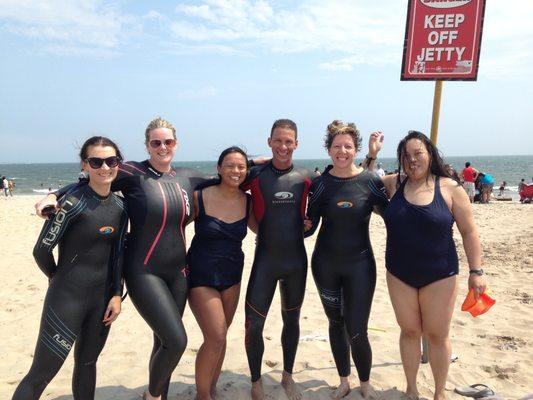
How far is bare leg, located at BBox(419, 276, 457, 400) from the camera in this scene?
323 cm

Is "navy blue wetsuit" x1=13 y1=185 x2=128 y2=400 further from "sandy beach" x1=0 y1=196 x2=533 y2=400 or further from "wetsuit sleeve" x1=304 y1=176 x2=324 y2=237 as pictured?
"wetsuit sleeve" x1=304 y1=176 x2=324 y2=237

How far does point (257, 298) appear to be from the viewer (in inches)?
139

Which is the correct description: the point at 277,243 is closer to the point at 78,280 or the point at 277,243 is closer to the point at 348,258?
the point at 348,258

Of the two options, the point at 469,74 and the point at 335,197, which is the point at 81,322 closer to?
the point at 335,197

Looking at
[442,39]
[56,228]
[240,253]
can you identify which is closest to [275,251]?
[240,253]

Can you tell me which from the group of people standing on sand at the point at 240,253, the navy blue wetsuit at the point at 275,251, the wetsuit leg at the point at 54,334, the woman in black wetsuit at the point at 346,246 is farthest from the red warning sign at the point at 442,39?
the wetsuit leg at the point at 54,334

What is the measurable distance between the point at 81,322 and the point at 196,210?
3.80ft

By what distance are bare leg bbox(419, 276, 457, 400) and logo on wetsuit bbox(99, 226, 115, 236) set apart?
232 centimetres

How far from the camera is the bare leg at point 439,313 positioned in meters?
3.23

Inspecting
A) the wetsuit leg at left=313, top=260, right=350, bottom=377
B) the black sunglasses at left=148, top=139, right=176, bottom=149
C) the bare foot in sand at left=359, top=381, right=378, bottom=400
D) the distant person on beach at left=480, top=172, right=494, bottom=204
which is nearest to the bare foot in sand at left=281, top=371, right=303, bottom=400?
the wetsuit leg at left=313, top=260, right=350, bottom=377

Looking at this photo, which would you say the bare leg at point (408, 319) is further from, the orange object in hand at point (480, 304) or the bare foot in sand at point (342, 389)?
the bare foot in sand at point (342, 389)

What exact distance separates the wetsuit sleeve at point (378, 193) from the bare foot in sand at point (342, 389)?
149cm

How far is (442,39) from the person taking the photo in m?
4.11

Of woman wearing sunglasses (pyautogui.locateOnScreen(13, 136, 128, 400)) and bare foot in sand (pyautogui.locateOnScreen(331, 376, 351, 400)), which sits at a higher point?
woman wearing sunglasses (pyautogui.locateOnScreen(13, 136, 128, 400))
